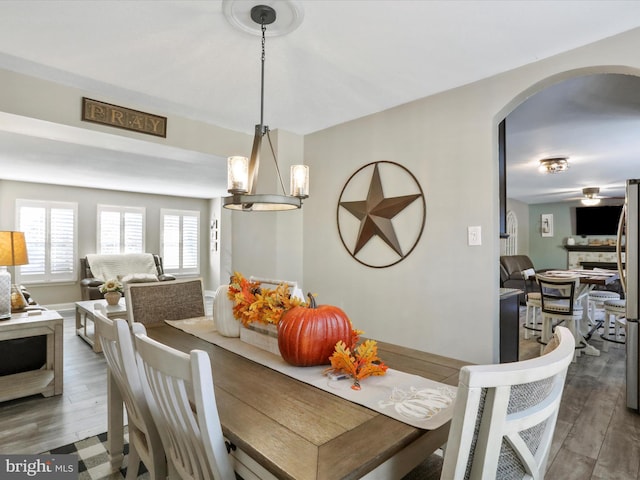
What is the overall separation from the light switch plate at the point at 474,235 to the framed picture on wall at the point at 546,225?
8662mm

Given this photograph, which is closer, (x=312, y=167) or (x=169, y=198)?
(x=312, y=167)

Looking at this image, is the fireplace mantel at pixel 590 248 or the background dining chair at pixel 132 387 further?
the fireplace mantel at pixel 590 248

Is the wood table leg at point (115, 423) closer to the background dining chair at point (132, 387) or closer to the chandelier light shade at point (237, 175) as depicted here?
the background dining chair at point (132, 387)

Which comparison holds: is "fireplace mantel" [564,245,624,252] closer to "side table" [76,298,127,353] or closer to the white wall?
the white wall

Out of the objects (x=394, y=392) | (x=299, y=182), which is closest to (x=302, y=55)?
(x=299, y=182)

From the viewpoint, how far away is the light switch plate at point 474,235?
92.7 inches

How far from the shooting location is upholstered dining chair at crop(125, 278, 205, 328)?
213cm

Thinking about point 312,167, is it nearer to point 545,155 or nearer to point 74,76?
point 74,76

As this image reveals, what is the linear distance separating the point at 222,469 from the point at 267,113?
263 centimetres

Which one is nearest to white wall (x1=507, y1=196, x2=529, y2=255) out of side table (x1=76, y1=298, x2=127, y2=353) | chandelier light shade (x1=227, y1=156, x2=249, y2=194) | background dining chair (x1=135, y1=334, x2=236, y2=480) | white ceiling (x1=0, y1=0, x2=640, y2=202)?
white ceiling (x1=0, y1=0, x2=640, y2=202)

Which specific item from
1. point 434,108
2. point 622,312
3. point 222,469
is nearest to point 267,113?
point 434,108

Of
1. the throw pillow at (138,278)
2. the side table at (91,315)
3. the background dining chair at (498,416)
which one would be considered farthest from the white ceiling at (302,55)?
the throw pillow at (138,278)

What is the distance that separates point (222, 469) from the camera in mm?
923

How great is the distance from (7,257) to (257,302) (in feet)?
8.01
